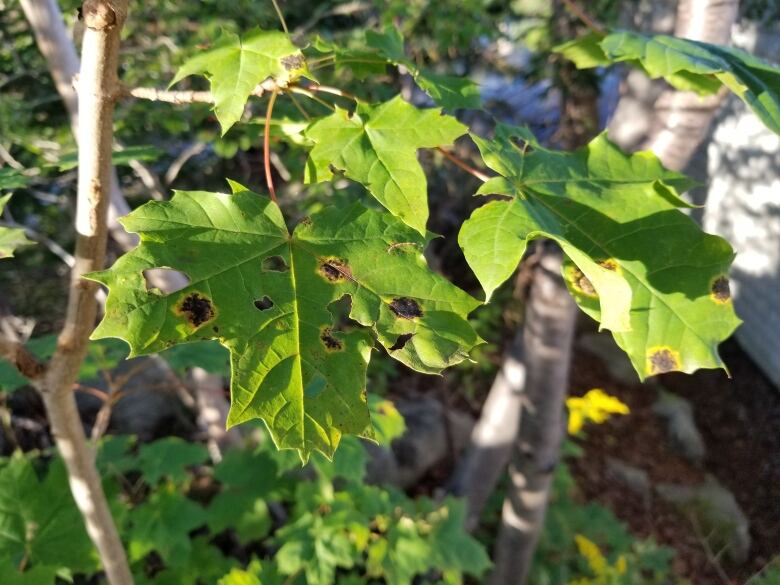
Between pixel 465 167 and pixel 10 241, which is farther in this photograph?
pixel 465 167

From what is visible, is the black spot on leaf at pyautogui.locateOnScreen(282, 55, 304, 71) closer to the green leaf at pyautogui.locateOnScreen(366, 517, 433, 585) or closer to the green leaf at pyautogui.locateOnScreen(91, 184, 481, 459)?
the green leaf at pyautogui.locateOnScreen(91, 184, 481, 459)

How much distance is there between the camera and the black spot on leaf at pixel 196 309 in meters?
0.69

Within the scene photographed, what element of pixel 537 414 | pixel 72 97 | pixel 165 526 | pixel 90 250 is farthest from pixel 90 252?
pixel 537 414

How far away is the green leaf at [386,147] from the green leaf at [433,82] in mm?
89

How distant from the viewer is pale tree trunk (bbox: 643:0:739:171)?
146 cm

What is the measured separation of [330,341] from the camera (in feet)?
2.32

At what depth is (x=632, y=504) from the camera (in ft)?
12.9

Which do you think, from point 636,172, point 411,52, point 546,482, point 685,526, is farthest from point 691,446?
point 636,172

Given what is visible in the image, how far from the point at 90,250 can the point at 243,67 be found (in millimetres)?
345

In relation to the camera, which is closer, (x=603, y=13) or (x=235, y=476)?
(x=235, y=476)

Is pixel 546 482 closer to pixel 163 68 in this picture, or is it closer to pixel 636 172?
pixel 636 172

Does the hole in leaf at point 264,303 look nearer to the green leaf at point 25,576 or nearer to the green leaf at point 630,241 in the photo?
the green leaf at point 630,241

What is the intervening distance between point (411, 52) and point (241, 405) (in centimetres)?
289

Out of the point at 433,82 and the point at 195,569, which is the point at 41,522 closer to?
the point at 195,569
